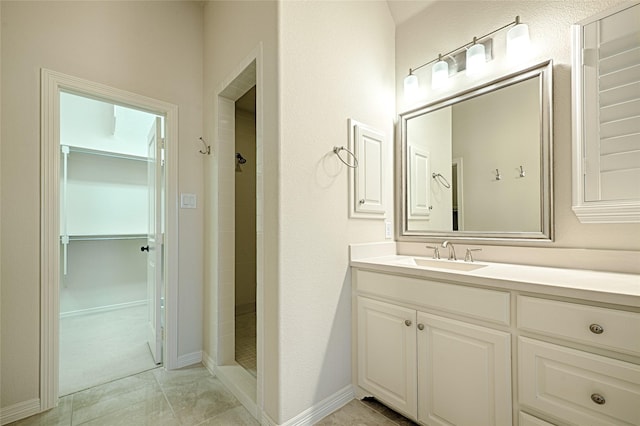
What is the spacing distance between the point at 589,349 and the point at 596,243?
65 centimetres

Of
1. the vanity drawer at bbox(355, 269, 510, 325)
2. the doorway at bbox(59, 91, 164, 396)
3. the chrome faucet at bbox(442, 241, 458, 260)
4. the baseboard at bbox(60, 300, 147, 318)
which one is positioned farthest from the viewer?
the baseboard at bbox(60, 300, 147, 318)

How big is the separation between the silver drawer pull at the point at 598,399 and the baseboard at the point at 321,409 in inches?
47.9

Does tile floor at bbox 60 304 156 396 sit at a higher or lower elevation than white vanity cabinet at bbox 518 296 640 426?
lower

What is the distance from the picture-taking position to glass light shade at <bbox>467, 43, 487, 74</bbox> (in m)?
1.75

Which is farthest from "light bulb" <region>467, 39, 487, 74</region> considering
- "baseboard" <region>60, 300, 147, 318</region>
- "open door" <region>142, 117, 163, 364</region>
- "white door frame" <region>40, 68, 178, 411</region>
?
"baseboard" <region>60, 300, 147, 318</region>

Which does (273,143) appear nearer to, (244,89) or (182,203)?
(244,89)

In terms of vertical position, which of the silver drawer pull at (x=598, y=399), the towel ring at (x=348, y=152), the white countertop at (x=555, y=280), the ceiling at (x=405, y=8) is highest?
the ceiling at (x=405, y=8)

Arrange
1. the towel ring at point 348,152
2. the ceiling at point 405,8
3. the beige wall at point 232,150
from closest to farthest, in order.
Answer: the beige wall at point 232,150 < the towel ring at point 348,152 < the ceiling at point 405,8

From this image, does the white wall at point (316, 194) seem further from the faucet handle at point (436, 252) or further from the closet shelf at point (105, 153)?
the closet shelf at point (105, 153)

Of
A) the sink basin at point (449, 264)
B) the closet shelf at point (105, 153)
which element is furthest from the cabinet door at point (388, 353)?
the closet shelf at point (105, 153)

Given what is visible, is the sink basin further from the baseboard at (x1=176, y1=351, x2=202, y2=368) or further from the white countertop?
the baseboard at (x1=176, y1=351, x2=202, y2=368)

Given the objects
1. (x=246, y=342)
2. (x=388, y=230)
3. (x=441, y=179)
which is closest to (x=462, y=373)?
(x=388, y=230)

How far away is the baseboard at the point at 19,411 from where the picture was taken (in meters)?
Answer: 1.53

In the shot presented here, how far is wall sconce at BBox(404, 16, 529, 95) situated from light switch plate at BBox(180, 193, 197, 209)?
1.93 meters
